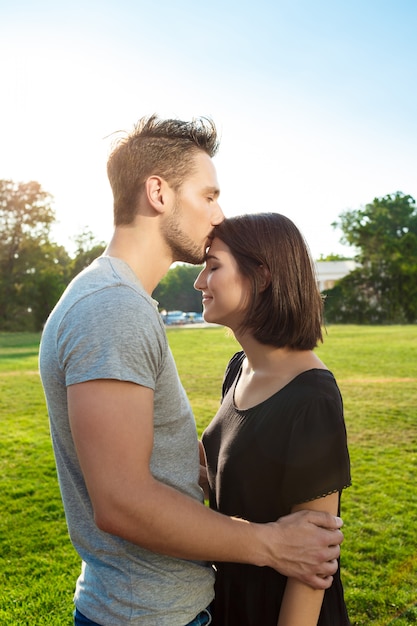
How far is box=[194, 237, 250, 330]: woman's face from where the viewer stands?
219 cm

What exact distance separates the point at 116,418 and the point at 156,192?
2.61 ft

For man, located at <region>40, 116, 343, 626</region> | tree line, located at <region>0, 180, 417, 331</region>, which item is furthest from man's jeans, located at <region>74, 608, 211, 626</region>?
tree line, located at <region>0, 180, 417, 331</region>

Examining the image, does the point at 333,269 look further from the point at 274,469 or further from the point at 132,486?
the point at 132,486

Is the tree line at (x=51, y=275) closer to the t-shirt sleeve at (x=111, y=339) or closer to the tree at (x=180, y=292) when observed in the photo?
the tree at (x=180, y=292)

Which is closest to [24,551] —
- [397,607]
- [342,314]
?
[397,607]

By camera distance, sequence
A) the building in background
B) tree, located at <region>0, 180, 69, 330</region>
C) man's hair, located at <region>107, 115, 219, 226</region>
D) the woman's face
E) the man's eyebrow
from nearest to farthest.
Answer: man's hair, located at <region>107, 115, 219, 226</region> → the man's eyebrow → the woman's face → tree, located at <region>0, 180, 69, 330</region> → the building in background

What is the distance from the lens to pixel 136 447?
4.74ft

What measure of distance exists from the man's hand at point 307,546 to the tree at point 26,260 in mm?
47958

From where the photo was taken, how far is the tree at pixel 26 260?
48438mm

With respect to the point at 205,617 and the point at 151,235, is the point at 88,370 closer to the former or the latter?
the point at 151,235

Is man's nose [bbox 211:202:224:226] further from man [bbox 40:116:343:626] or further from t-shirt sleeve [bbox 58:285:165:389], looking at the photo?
t-shirt sleeve [bbox 58:285:165:389]

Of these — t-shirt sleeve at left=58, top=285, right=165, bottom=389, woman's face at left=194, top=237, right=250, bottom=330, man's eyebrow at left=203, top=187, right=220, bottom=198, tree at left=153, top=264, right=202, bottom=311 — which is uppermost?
tree at left=153, top=264, right=202, bottom=311

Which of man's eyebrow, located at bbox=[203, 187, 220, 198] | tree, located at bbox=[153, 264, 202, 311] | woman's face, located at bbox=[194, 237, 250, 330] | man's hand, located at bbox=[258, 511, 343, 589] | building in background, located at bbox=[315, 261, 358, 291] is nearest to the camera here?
man's hand, located at bbox=[258, 511, 343, 589]

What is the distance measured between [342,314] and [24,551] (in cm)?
4691
